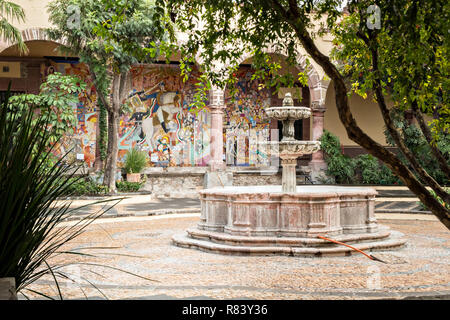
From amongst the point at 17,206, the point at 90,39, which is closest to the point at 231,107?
the point at 90,39

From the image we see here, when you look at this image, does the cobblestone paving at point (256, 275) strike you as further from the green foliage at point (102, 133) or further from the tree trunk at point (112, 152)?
the green foliage at point (102, 133)

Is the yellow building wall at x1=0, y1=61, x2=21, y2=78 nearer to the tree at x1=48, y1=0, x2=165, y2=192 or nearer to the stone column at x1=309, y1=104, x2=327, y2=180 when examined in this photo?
the tree at x1=48, y1=0, x2=165, y2=192

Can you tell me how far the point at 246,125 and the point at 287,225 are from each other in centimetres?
1509

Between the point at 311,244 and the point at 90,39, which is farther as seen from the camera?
the point at 90,39

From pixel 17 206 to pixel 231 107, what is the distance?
2051 centimetres

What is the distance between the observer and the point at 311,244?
23.3 ft

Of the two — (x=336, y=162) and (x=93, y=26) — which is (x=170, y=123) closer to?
(x=336, y=162)

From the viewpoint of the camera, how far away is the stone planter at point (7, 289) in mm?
1806

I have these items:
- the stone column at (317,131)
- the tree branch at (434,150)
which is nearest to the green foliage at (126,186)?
the stone column at (317,131)

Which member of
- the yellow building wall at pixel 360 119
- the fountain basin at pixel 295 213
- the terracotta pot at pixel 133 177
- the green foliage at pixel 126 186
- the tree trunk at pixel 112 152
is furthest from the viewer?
the yellow building wall at pixel 360 119

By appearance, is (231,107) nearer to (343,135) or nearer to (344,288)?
(343,135)

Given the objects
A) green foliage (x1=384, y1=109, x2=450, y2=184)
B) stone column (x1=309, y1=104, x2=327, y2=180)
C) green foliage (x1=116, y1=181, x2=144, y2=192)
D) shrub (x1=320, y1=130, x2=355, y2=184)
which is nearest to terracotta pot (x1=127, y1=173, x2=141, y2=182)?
green foliage (x1=116, y1=181, x2=144, y2=192)

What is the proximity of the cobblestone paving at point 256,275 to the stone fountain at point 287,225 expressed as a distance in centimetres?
24

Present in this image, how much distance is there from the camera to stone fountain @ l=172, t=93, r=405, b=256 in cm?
717
